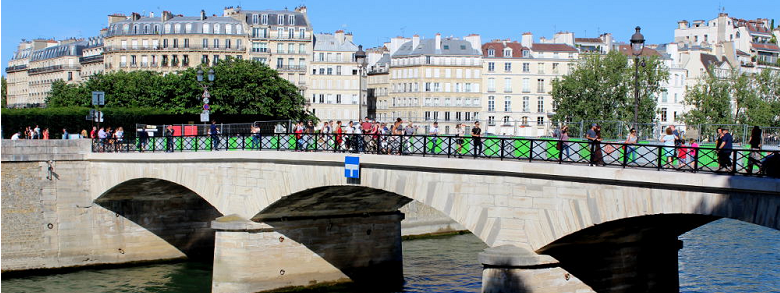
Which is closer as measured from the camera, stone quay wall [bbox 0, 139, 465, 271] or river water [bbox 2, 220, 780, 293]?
river water [bbox 2, 220, 780, 293]

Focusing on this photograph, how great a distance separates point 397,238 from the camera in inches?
1368

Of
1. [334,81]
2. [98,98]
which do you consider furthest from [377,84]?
[98,98]

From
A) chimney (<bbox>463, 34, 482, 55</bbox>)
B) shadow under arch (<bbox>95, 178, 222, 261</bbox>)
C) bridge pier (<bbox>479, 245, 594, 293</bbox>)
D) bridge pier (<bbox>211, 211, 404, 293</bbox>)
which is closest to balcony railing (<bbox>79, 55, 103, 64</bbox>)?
chimney (<bbox>463, 34, 482, 55</bbox>)

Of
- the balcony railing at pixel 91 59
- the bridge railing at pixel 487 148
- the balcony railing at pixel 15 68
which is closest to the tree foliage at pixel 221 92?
the bridge railing at pixel 487 148

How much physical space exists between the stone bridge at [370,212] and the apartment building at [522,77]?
5914cm

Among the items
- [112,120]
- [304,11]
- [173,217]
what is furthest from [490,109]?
[173,217]

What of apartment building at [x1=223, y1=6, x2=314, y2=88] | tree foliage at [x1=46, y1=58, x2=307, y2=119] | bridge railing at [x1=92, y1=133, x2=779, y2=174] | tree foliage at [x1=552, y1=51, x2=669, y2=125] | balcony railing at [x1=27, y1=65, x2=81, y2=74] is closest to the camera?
bridge railing at [x1=92, y1=133, x2=779, y2=174]

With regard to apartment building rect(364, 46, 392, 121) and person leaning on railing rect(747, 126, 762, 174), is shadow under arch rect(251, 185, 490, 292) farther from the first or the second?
apartment building rect(364, 46, 392, 121)

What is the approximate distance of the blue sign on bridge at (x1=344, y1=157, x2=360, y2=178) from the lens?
2723 centimetres

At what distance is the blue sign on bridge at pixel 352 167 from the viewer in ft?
89.4

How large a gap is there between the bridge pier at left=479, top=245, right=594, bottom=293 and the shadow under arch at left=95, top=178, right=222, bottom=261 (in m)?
20.0

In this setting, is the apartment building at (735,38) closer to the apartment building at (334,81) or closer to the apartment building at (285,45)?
the apartment building at (334,81)

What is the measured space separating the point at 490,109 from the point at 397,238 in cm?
6488

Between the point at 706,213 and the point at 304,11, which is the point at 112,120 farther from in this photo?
the point at 304,11
